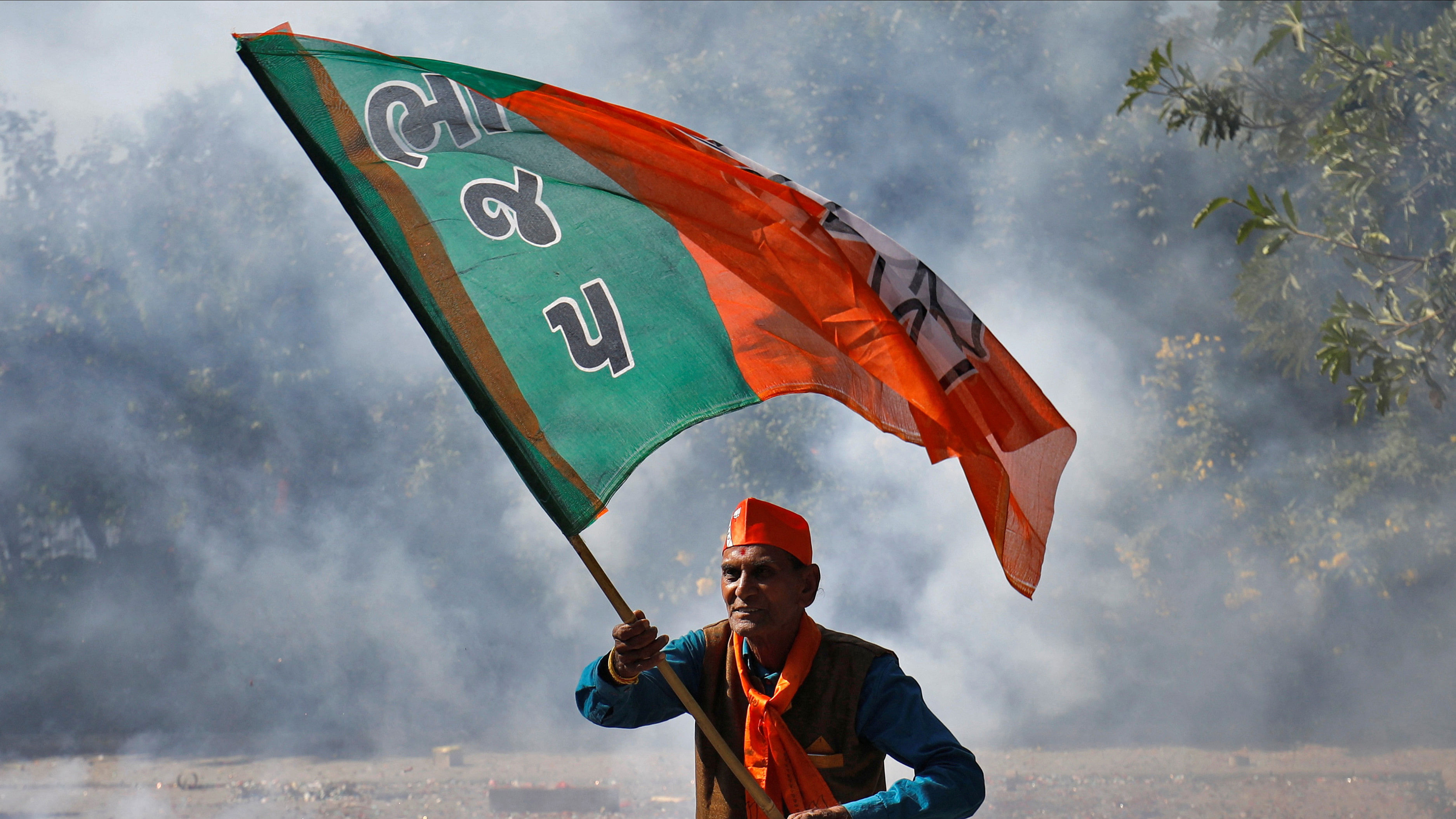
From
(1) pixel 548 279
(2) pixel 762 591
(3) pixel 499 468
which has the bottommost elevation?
(2) pixel 762 591

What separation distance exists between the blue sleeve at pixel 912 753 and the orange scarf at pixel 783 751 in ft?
0.37

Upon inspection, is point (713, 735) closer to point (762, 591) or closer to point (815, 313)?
point (762, 591)

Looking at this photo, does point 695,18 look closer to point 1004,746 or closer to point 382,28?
point 382,28

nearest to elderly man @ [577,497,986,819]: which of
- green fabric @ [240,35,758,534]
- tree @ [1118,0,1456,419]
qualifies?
green fabric @ [240,35,758,534]

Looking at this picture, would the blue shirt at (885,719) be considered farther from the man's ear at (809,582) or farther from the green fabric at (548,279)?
the green fabric at (548,279)

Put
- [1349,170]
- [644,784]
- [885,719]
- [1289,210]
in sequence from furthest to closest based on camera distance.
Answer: [644,784] → [1349,170] → [1289,210] → [885,719]

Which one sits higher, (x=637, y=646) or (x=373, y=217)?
(x=373, y=217)

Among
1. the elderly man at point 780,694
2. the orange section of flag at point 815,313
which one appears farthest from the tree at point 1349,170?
the elderly man at point 780,694

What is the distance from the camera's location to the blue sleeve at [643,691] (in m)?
2.13

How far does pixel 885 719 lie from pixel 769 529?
0.41 metres

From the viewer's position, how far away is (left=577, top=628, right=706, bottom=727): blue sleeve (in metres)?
2.13

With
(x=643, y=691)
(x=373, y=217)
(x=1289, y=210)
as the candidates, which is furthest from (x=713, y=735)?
(x=1289, y=210)

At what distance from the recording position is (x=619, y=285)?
2232mm

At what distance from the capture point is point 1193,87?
5.57m
